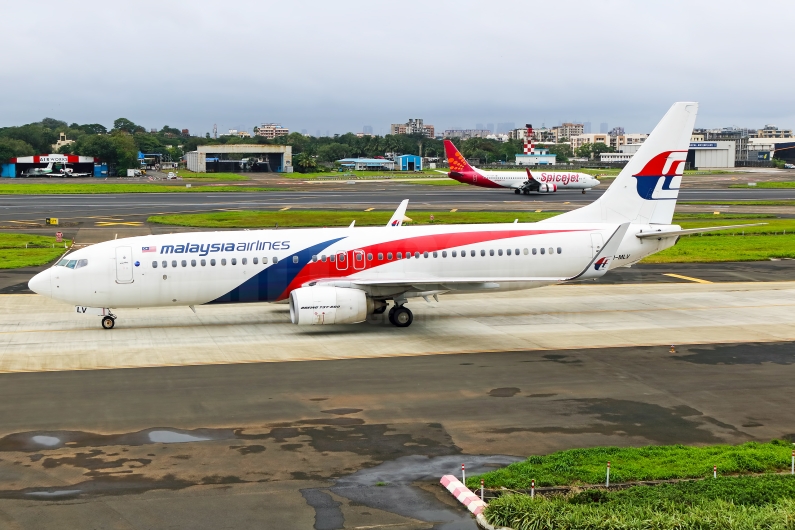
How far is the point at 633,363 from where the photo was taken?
91.6 ft

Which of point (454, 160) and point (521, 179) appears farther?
point (454, 160)

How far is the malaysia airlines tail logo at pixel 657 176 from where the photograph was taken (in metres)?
37.8

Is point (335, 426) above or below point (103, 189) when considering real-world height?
below

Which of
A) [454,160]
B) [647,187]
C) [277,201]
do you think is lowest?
[277,201]

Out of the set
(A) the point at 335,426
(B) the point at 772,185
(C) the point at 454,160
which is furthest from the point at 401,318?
(B) the point at 772,185

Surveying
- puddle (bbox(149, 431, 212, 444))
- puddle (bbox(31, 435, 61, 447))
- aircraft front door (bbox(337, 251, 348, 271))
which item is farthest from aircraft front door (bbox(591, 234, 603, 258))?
puddle (bbox(31, 435, 61, 447))

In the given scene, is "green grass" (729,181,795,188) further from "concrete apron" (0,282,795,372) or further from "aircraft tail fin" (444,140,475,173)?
"concrete apron" (0,282,795,372)

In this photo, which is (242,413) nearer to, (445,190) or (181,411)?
(181,411)

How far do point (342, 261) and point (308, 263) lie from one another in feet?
4.47

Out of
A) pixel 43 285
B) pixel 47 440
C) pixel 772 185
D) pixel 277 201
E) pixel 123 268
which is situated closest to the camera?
pixel 47 440

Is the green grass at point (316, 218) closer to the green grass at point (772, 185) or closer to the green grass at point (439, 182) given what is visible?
the green grass at point (439, 182)

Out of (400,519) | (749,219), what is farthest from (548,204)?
(400,519)

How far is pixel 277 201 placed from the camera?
4043 inches

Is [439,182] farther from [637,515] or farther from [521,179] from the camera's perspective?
[637,515]
